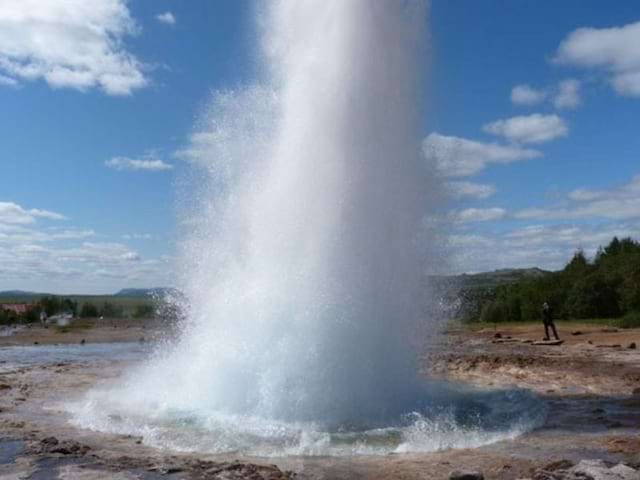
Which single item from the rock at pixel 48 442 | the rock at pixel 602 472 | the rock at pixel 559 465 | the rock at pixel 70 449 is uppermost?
the rock at pixel 48 442

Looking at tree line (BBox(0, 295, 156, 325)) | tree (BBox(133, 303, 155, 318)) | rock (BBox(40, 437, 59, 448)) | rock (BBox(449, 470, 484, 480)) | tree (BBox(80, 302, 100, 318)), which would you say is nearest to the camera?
rock (BBox(449, 470, 484, 480))

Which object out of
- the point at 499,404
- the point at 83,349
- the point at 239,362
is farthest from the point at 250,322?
the point at 83,349

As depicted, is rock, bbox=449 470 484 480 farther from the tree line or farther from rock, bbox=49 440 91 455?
the tree line

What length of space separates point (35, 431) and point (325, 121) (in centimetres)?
693

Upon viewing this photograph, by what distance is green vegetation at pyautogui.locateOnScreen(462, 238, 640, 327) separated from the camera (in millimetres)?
39166

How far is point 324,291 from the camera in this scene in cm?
1125

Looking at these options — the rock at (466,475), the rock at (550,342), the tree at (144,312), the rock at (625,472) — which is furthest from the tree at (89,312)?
the rock at (625,472)

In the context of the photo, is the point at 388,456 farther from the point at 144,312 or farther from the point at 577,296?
the point at 144,312

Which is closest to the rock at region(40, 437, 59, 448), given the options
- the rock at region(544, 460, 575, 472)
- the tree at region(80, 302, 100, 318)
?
the rock at region(544, 460, 575, 472)

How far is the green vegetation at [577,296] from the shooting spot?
39.2 meters

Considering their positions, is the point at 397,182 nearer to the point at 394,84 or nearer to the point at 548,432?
the point at 394,84

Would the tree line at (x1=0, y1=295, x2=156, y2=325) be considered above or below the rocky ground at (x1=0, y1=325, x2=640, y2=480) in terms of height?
above

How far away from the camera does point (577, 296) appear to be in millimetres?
42781

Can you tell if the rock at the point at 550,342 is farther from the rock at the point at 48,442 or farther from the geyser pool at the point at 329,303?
the rock at the point at 48,442
